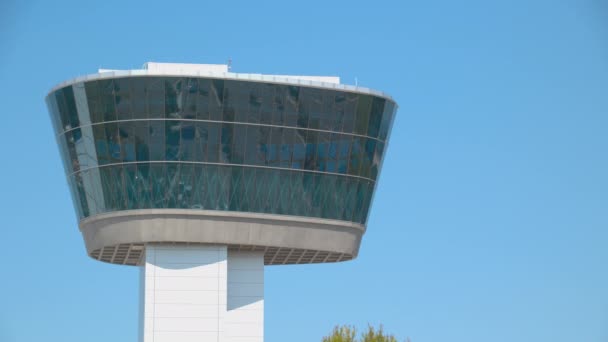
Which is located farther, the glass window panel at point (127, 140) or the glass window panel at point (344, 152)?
the glass window panel at point (344, 152)

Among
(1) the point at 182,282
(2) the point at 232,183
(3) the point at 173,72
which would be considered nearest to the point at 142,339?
(1) the point at 182,282

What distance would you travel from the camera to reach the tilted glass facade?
80.5m

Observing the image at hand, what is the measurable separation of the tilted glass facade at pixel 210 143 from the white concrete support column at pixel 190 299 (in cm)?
305

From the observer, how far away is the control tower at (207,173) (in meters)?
80.4

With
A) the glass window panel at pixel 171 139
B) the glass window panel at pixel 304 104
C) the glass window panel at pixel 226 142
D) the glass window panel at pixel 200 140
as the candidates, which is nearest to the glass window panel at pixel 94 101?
the glass window panel at pixel 171 139

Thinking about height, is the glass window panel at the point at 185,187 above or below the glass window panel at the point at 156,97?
below

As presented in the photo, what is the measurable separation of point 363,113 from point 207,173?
33.6 feet

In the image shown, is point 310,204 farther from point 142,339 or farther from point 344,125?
point 142,339

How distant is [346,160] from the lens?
276 feet

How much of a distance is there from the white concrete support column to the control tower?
2.3 inches

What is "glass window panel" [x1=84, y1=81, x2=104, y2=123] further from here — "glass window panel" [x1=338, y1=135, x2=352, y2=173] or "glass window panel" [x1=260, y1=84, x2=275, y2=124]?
"glass window panel" [x1=338, y1=135, x2=352, y2=173]

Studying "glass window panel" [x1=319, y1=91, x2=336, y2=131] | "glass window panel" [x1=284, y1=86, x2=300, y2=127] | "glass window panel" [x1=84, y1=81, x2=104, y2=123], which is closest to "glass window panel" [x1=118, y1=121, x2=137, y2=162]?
"glass window panel" [x1=84, y1=81, x2=104, y2=123]

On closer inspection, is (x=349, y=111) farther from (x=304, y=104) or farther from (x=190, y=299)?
(x=190, y=299)

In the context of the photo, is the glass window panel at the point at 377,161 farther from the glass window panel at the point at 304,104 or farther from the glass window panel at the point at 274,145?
the glass window panel at the point at 274,145
